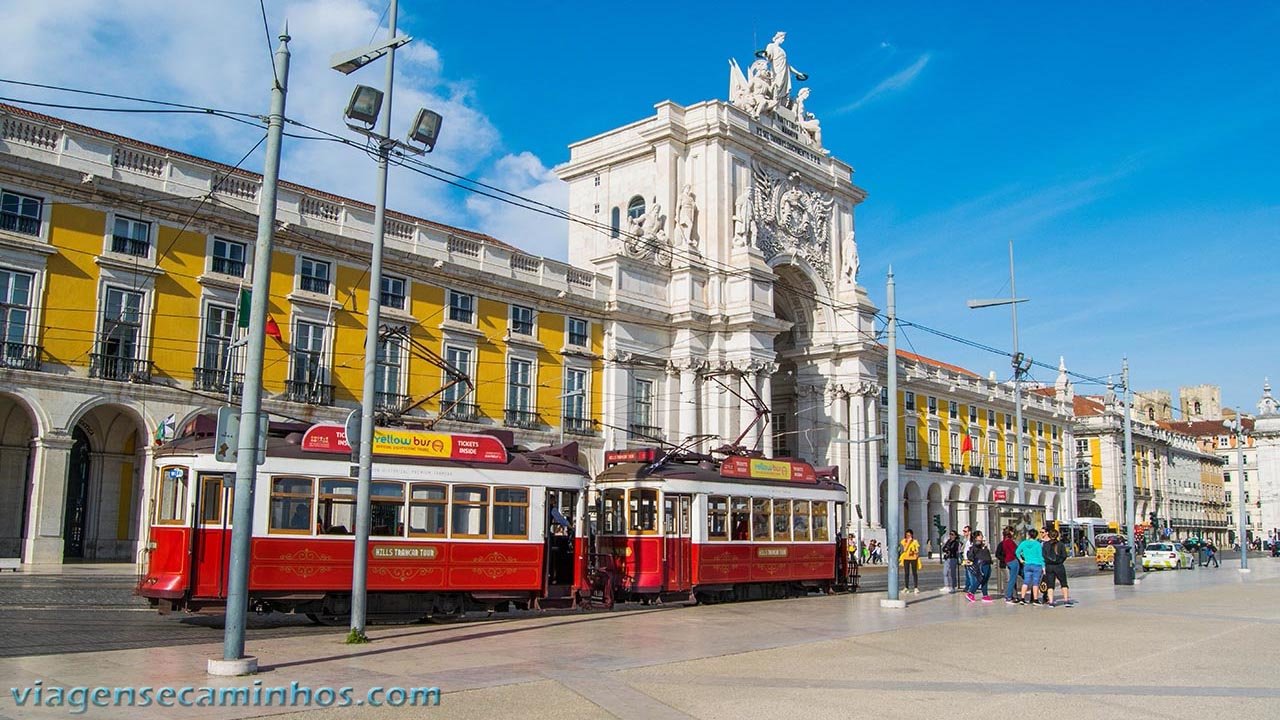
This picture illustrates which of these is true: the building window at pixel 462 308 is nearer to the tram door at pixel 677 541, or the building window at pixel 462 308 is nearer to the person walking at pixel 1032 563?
the tram door at pixel 677 541

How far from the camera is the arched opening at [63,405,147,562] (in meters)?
30.8

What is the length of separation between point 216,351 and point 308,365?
2.87 m

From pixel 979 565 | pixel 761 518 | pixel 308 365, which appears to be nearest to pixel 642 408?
pixel 308 365

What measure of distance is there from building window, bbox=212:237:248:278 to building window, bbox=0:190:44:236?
475cm

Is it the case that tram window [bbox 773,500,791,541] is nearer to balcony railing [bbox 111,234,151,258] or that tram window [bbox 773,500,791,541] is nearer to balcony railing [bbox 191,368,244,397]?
balcony railing [bbox 191,368,244,397]

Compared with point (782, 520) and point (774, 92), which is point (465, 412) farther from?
point (774, 92)

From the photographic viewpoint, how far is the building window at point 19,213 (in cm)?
2705

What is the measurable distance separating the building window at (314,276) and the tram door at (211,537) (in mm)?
17224

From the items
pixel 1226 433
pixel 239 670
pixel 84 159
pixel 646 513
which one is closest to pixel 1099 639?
pixel 646 513

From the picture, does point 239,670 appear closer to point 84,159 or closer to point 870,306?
point 84,159

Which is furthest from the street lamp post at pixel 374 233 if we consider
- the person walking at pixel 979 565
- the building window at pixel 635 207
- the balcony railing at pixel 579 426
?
the building window at pixel 635 207

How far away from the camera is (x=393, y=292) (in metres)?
35.4

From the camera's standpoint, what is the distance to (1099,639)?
1599 centimetres

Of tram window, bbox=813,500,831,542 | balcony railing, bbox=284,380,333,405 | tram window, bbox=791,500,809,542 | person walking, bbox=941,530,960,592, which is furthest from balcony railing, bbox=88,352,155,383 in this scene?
person walking, bbox=941,530,960,592
